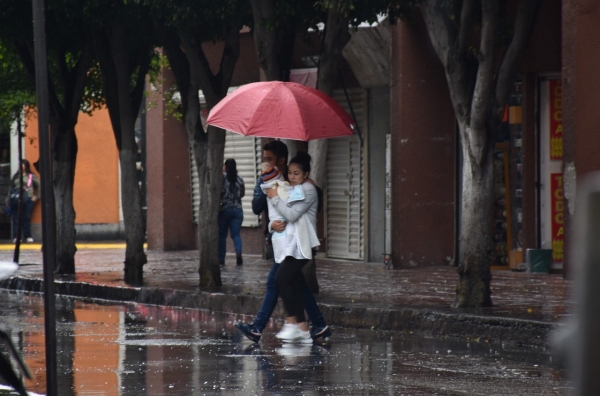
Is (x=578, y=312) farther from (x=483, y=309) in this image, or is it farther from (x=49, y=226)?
(x=483, y=309)

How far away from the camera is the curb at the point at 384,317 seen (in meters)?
9.44

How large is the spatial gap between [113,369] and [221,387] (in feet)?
3.65

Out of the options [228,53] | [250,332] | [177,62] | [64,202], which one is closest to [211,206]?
[228,53]

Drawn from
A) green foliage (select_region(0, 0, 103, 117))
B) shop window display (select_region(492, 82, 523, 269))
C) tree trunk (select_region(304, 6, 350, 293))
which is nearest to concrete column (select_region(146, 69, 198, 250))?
green foliage (select_region(0, 0, 103, 117))

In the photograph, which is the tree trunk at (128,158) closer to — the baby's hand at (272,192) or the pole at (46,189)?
the baby's hand at (272,192)

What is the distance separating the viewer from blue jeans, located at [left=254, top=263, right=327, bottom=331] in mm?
9445

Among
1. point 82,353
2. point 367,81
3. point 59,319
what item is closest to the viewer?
point 82,353

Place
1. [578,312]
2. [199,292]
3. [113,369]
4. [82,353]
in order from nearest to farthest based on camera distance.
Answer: [578,312]
[113,369]
[82,353]
[199,292]

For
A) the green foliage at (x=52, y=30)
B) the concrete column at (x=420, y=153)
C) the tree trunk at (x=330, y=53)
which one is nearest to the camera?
the tree trunk at (x=330, y=53)

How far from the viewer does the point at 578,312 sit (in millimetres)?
1840

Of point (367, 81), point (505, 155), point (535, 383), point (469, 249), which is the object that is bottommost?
point (535, 383)

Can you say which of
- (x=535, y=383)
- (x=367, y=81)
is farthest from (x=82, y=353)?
(x=367, y=81)

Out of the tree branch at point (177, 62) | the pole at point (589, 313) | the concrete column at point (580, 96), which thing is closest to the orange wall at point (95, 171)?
the tree branch at point (177, 62)

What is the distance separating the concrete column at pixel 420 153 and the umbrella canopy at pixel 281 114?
234 inches
